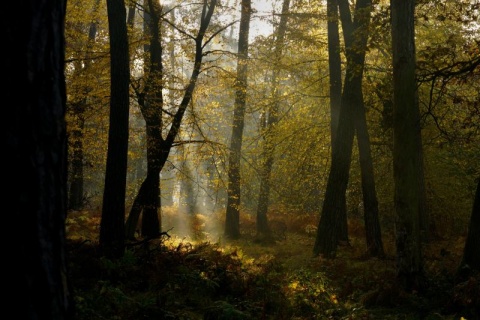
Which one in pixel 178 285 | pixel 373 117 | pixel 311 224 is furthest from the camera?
pixel 311 224

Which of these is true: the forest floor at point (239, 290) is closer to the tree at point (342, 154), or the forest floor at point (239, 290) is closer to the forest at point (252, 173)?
the forest at point (252, 173)

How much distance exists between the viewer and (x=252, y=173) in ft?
53.1

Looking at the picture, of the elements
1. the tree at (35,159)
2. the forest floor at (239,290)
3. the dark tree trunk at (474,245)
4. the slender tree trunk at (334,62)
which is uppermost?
the slender tree trunk at (334,62)

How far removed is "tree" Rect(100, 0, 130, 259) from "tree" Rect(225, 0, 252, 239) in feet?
14.8

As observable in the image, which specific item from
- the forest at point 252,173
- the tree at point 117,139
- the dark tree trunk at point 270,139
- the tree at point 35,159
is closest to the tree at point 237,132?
the forest at point 252,173

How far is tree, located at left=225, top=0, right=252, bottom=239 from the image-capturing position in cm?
1292

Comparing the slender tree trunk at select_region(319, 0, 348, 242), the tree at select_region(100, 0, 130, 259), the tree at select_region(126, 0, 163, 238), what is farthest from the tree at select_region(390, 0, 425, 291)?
Answer: the tree at select_region(126, 0, 163, 238)

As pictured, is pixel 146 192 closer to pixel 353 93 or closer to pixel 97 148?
pixel 97 148

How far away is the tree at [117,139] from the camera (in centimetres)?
792

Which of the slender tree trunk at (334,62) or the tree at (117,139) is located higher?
the slender tree trunk at (334,62)

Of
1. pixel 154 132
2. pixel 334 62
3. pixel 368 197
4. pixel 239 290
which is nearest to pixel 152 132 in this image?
pixel 154 132

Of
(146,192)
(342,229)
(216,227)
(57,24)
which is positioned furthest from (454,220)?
(57,24)

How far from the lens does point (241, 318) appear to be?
5398 millimetres

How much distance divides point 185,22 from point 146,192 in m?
4.64
